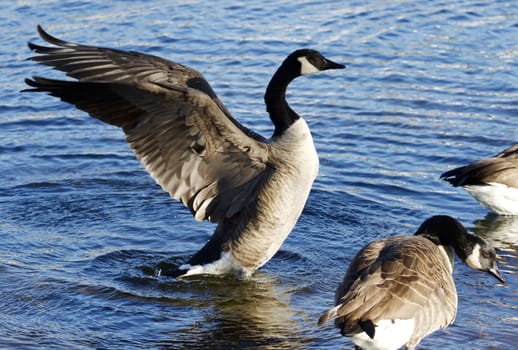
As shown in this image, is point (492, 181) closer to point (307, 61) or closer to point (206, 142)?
point (307, 61)

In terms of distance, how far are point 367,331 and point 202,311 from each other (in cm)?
217

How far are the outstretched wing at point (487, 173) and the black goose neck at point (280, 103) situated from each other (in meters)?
2.19

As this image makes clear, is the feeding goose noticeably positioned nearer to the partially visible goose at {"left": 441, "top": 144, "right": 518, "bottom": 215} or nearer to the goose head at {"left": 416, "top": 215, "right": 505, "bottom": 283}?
the goose head at {"left": 416, "top": 215, "right": 505, "bottom": 283}

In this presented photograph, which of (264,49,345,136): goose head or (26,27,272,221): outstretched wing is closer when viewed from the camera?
(26,27,272,221): outstretched wing

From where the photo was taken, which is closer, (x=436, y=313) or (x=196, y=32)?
(x=436, y=313)

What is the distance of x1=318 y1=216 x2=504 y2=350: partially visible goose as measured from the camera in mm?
5582

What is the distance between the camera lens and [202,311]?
289 inches

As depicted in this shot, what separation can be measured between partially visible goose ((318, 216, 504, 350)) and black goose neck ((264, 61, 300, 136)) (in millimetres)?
1458

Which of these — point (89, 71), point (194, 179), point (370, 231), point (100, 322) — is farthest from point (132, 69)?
point (370, 231)

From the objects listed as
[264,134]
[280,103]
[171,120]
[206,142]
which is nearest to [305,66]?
[280,103]

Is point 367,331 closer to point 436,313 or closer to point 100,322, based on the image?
point 436,313

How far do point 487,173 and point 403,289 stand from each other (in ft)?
12.1

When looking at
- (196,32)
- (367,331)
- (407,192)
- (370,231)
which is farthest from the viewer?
(196,32)

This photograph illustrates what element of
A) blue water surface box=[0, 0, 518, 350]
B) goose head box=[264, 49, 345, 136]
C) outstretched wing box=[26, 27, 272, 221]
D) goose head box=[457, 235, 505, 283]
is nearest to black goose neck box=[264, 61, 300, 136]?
goose head box=[264, 49, 345, 136]
